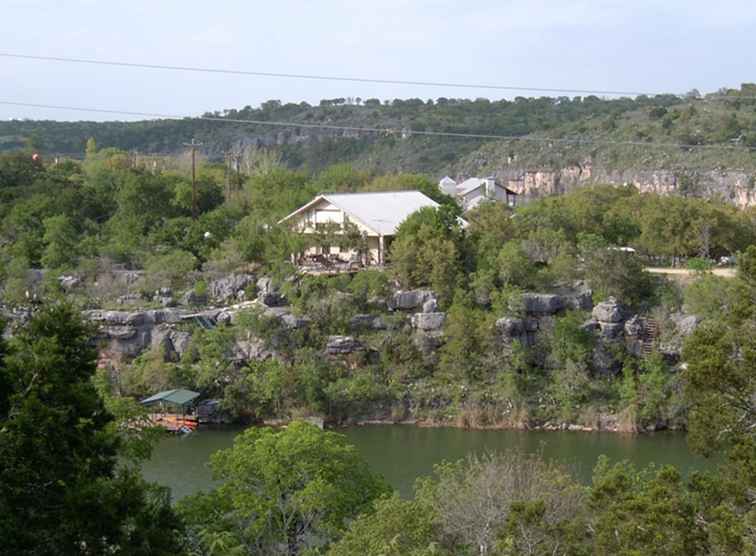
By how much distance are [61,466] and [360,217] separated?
2423 centimetres

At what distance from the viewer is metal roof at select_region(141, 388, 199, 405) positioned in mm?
25953

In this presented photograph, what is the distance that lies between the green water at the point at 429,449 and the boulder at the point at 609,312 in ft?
11.7

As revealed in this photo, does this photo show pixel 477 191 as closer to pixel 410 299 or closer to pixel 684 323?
pixel 410 299

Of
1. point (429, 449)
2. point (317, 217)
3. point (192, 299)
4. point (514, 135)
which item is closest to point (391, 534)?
point (429, 449)

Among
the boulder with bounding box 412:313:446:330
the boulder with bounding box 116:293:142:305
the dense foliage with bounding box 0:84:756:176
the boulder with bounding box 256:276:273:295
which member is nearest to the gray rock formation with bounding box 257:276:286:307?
the boulder with bounding box 256:276:273:295

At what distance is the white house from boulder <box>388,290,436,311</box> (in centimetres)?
356

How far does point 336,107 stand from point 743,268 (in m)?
76.8

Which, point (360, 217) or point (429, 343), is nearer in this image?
point (429, 343)

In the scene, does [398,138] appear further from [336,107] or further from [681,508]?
[681,508]

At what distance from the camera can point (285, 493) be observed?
14.2 metres

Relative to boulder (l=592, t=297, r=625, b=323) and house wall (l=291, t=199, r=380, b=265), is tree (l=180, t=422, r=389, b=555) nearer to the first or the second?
boulder (l=592, t=297, r=625, b=323)

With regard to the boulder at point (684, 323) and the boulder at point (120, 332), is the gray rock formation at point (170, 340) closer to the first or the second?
the boulder at point (120, 332)

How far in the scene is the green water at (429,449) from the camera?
2197 cm

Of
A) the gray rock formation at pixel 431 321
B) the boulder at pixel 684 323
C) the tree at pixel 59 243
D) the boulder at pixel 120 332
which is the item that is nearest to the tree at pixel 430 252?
the gray rock formation at pixel 431 321
